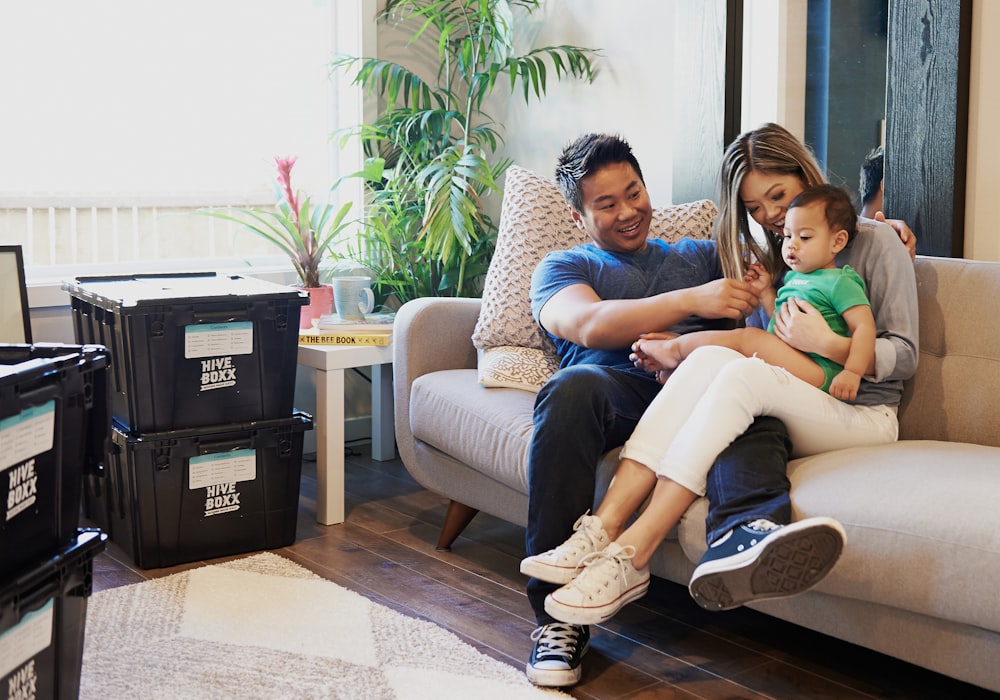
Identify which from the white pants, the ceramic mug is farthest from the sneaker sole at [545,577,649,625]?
the ceramic mug

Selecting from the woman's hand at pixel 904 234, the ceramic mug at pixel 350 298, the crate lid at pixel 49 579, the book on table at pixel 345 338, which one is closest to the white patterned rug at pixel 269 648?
the crate lid at pixel 49 579

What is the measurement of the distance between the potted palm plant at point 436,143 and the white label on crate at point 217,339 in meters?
0.76

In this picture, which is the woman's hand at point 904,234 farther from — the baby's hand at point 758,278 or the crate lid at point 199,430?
the crate lid at point 199,430

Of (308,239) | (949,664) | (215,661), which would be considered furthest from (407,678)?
(308,239)

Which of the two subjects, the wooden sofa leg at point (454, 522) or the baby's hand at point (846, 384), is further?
the wooden sofa leg at point (454, 522)

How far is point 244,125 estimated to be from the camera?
3561mm

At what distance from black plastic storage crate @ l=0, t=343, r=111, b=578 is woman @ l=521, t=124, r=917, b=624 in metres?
0.76

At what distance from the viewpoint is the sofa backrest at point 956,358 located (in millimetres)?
2078

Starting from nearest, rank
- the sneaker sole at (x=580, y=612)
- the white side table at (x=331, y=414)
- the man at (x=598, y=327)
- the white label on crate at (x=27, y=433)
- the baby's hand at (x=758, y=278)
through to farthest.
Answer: the white label on crate at (x=27, y=433) → the sneaker sole at (x=580, y=612) → the man at (x=598, y=327) → the baby's hand at (x=758, y=278) → the white side table at (x=331, y=414)

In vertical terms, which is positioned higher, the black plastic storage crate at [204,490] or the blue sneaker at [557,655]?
the black plastic storage crate at [204,490]

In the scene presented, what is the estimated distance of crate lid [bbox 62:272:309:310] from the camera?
8.10 ft

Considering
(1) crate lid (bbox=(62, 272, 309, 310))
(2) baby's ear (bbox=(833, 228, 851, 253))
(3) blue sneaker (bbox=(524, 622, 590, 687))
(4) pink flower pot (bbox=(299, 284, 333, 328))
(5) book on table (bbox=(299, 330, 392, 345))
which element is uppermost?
(2) baby's ear (bbox=(833, 228, 851, 253))

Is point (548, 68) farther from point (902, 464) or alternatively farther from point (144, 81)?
point (902, 464)

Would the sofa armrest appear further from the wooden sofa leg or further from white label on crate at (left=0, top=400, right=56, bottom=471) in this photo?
white label on crate at (left=0, top=400, right=56, bottom=471)
